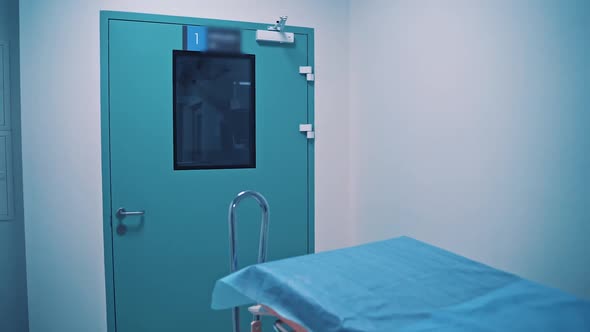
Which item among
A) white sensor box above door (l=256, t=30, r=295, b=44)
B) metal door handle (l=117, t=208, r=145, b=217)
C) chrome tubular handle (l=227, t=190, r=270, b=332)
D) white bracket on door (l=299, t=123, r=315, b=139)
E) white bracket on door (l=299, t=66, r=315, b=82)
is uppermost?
white sensor box above door (l=256, t=30, r=295, b=44)

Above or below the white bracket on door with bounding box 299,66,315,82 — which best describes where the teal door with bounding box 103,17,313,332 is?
below

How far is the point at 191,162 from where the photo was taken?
7.30 ft

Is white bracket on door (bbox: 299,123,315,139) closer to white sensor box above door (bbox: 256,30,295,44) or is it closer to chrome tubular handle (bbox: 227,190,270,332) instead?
white sensor box above door (bbox: 256,30,295,44)

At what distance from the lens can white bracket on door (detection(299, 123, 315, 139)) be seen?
7.89ft

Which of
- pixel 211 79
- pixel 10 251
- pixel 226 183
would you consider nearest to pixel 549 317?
pixel 226 183

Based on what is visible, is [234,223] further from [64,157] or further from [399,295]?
[64,157]

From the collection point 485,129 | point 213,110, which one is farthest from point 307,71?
point 485,129

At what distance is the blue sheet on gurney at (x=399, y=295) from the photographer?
827 millimetres

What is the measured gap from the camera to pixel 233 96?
228 cm

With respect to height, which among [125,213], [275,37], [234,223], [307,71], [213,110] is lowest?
[125,213]

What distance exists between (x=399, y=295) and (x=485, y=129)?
91 centimetres

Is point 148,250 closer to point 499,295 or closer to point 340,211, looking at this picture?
point 340,211

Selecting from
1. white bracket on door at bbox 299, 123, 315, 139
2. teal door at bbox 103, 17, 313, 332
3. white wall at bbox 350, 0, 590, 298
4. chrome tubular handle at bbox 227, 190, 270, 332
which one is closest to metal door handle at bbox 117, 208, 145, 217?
teal door at bbox 103, 17, 313, 332

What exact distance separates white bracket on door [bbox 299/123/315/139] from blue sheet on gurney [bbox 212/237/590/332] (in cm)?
126
